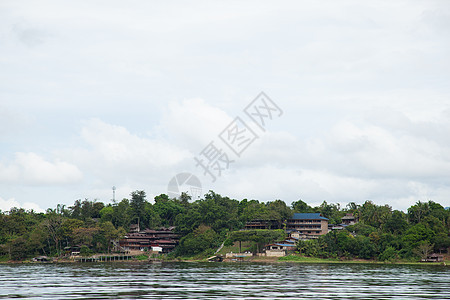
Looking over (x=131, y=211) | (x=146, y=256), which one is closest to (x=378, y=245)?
(x=146, y=256)

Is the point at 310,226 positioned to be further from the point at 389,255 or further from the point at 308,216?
the point at 389,255

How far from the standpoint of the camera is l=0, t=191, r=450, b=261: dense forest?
9650 cm

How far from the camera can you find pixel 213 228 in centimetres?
11981

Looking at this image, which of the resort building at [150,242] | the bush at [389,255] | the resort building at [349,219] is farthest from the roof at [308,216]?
the resort building at [150,242]

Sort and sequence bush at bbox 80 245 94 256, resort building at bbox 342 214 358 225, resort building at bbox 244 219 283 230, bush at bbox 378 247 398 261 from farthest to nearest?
resort building at bbox 342 214 358 225
resort building at bbox 244 219 283 230
bush at bbox 80 245 94 256
bush at bbox 378 247 398 261

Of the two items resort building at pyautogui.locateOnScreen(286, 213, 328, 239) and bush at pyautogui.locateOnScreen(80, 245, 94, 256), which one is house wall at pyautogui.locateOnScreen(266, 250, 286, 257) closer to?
resort building at pyautogui.locateOnScreen(286, 213, 328, 239)

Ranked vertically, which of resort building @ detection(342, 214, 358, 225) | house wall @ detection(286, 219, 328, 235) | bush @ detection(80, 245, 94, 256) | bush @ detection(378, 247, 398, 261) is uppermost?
resort building @ detection(342, 214, 358, 225)

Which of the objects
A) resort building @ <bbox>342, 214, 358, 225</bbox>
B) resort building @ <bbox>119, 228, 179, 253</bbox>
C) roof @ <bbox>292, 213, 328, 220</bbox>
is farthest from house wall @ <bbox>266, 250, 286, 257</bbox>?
resort building @ <bbox>342, 214, 358, 225</bbox>

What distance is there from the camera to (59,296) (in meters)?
38.2

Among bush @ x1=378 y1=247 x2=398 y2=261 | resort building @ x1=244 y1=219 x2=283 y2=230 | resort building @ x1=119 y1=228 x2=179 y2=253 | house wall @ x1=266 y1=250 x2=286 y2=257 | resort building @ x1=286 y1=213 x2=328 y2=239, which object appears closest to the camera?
bush @ x1=378 y1=247 x2=398 y2=261

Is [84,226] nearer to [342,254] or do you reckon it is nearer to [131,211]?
[131,211]

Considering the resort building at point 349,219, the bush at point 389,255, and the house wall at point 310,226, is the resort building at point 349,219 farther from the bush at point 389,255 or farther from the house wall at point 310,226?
the bush at point 389,255

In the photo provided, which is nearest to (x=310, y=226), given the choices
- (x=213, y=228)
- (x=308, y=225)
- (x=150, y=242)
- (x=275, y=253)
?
(x=308, y=225)

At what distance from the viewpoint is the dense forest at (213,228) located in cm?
9650
